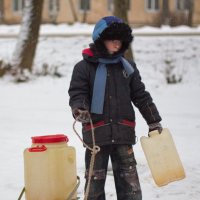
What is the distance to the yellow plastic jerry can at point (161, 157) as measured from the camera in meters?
3.91

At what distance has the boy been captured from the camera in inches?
150

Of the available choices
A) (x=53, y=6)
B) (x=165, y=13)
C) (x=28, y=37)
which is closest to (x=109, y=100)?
(x=28, y=37)

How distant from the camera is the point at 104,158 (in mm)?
3885

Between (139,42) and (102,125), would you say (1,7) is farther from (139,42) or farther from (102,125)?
(102,125)

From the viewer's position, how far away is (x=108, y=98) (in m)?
3.84

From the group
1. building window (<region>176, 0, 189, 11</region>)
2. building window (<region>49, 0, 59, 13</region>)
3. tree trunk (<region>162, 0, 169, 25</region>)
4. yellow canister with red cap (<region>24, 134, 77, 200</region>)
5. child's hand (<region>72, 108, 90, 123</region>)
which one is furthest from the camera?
building window (<region>49, 0, 59, 13</region>)

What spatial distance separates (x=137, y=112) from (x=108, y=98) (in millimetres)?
6205

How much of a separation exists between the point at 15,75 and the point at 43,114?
13.6 ft

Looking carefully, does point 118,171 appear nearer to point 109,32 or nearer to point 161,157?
point 161,157

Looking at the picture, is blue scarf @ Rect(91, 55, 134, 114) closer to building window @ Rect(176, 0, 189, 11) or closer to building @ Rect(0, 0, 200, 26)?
building @ Rect(0, 0, 200, 26)

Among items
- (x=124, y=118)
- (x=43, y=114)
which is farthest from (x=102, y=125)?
(x=43, y=114)

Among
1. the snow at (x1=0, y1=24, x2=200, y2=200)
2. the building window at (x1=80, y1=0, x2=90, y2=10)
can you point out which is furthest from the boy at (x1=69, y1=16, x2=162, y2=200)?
the building window at (x1=80, y1=0, x2=90, y2=10)

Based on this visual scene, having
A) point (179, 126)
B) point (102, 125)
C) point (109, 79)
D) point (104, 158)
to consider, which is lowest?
point (179, 126)

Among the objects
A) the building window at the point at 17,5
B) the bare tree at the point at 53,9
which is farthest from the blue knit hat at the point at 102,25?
the building window at the point at 17,5
